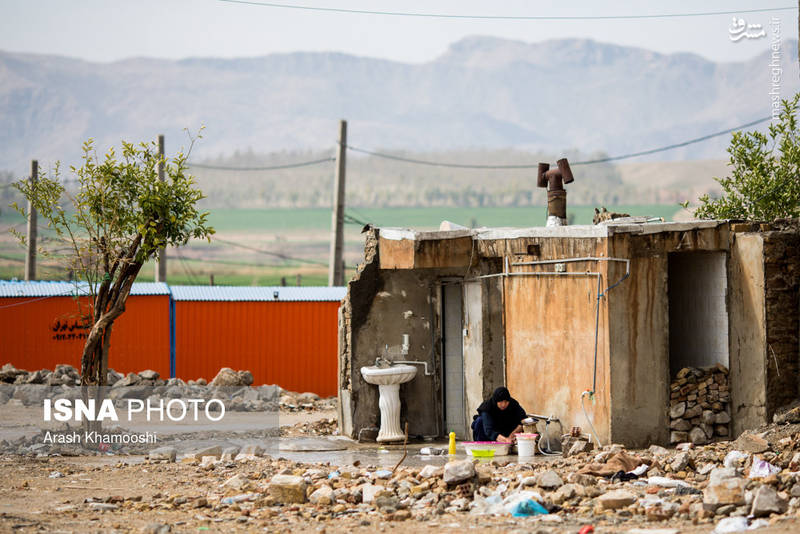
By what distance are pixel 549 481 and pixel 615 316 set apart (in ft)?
10.8

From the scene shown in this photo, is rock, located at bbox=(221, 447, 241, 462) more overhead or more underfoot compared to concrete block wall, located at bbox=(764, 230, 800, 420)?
more underfoot

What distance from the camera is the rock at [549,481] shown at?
10297mm

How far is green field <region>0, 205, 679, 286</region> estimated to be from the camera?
103m

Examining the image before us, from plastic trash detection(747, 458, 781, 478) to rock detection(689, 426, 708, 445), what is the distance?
8.03 ft

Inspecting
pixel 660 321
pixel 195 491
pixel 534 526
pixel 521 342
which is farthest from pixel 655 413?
pixel 195 491

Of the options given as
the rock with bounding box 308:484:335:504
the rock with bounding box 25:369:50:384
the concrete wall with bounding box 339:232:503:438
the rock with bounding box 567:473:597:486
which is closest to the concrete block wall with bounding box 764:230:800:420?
the rock with bounding box 567:473:597:486

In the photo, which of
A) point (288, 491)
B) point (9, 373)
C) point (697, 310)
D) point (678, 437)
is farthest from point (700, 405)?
point (9, 373)

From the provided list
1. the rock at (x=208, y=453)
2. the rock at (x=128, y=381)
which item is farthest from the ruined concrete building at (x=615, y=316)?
the rock at (x=128, y=381)

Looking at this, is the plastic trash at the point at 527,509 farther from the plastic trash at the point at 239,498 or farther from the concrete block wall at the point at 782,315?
the concrete block wall at the point at 782,315

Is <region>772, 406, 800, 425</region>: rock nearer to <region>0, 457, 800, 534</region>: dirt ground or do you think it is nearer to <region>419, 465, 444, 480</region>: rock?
<region>0, 457, 800, 534</region>: dirt ground

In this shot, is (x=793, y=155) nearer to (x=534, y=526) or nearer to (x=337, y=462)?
(x=337, y=462)

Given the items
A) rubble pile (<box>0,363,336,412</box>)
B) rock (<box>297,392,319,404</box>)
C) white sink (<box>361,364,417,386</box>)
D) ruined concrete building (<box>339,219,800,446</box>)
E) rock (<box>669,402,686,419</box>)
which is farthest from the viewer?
rock (<box>297,392,319,404</box>)

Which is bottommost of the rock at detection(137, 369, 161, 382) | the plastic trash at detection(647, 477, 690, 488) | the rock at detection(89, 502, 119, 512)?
the rock at detection(89, 502, 119, 512)

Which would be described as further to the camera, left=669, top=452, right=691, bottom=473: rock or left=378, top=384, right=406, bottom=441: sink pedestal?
left=378, top=384, right=406, bottom=441: sink pedestal
